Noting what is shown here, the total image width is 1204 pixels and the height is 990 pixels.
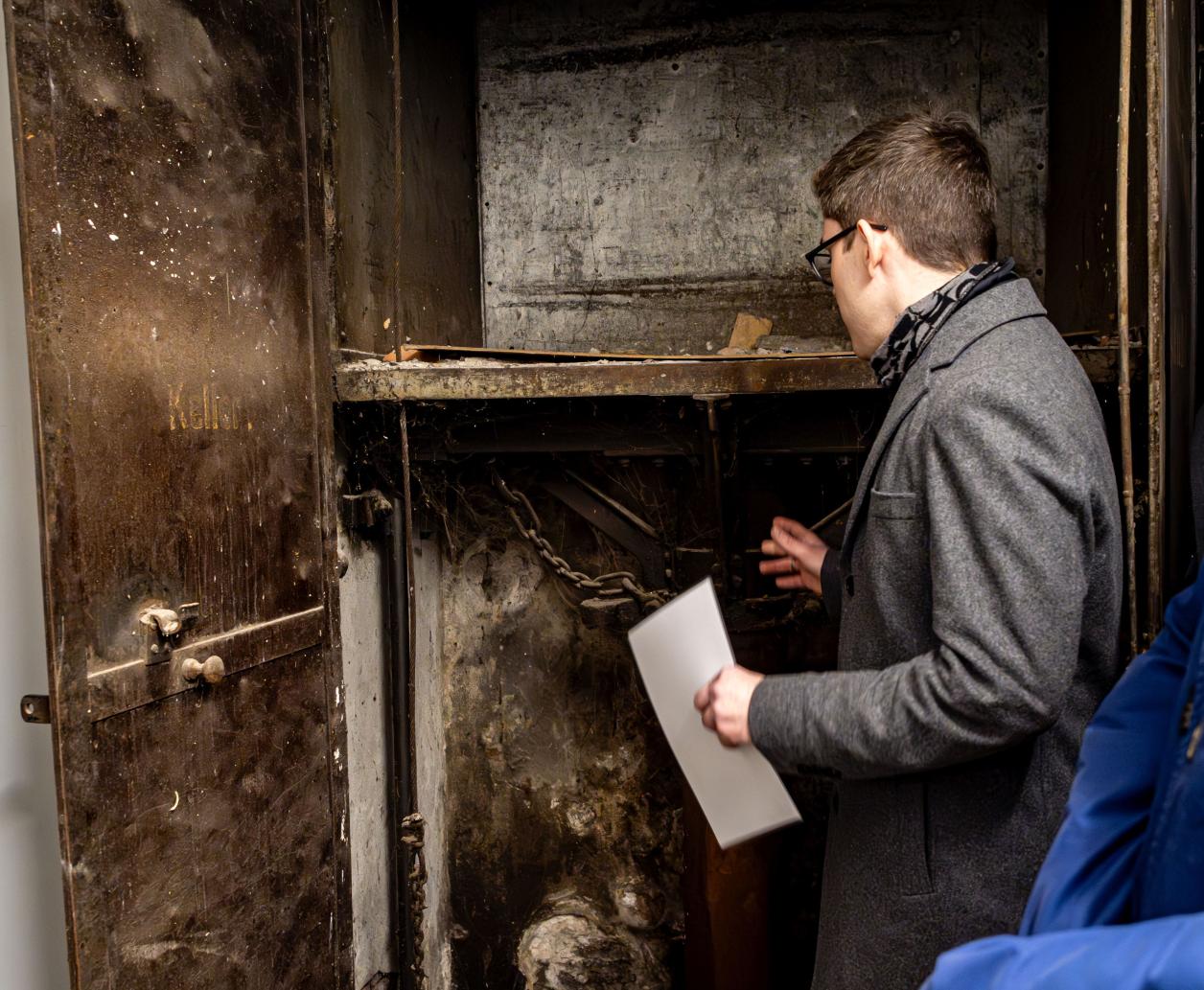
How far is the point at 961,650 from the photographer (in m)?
0.80

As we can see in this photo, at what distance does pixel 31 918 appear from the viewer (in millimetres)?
1072

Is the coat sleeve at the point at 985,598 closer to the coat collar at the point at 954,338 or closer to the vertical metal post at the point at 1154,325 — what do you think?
the coat collar at the point at 954,338

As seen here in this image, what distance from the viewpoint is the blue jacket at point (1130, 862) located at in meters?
0.39

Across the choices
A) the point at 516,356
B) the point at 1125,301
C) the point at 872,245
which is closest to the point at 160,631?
the point at 516,356

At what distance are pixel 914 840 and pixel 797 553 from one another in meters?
0.47

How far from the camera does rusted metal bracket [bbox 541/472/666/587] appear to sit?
186 centimetres

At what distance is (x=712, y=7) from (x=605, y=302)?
0.71 metres

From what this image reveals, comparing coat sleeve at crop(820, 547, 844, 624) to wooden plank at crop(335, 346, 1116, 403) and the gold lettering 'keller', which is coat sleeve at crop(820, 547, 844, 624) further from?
the gold lettering 'keller'

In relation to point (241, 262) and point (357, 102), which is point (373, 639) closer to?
point (241, 262)

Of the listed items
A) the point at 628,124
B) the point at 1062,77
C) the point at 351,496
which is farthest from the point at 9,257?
the point at 1062,77

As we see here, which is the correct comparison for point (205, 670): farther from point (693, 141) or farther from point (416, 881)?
point (693, 141)

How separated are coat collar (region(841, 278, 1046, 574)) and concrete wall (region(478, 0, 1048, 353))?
101cm

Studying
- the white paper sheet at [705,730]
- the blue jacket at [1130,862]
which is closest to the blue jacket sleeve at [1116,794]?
the blue jacket at [1130,862]

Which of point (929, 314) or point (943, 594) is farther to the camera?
point (929, 314)
